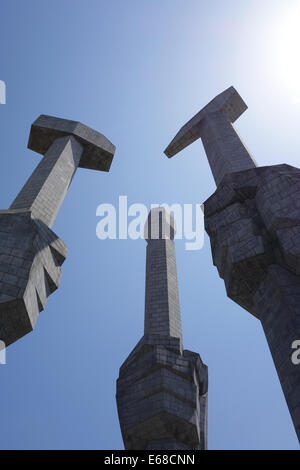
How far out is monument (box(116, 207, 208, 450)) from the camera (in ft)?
25.2

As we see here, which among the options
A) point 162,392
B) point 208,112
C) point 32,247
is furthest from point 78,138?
point 162,392

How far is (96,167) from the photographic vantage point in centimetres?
1181

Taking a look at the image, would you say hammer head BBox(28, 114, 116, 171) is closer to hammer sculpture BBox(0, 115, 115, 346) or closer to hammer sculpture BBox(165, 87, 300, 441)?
hammer sculpture BBox(0, 115, 115, 346)

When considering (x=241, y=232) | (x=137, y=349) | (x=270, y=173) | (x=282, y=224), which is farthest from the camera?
(x=137, y=349)

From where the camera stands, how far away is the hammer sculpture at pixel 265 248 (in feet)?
15.6

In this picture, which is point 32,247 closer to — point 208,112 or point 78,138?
point 78,138

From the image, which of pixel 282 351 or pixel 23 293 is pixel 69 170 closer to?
pixel 23 293

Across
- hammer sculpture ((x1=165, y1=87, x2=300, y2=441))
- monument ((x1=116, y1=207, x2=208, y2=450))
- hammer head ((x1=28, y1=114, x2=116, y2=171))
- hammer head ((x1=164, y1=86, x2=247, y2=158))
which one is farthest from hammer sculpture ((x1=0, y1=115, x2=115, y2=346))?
hammer head ((x1=164, y1=86, x2=247, y2=158))

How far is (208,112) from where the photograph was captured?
11008mm

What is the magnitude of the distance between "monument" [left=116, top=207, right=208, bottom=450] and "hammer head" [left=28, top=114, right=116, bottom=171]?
5440 mm

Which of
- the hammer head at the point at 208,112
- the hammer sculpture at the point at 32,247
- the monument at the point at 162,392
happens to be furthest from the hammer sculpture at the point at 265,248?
the hammer head at the point at 208,112

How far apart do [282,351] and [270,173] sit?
10.9 ft
